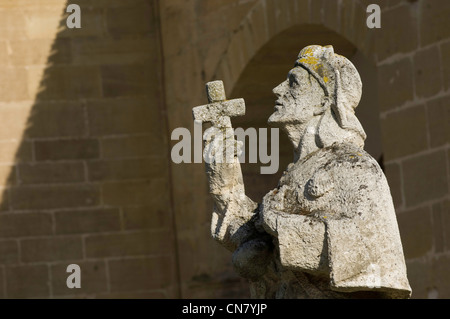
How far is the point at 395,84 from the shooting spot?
817 cm

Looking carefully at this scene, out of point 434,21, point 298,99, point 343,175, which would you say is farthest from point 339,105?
point 434,21

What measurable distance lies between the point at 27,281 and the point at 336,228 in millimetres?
7228

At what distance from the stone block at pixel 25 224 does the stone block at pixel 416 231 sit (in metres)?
4.05

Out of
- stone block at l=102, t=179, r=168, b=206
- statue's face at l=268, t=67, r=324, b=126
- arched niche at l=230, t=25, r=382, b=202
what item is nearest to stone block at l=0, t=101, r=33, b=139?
stone block at l=102, t=179, r=168, b=206

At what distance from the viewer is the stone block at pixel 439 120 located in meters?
7.70

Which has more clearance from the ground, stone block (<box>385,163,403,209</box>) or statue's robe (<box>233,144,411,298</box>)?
stone block (<box>385,163,403,209</box>)

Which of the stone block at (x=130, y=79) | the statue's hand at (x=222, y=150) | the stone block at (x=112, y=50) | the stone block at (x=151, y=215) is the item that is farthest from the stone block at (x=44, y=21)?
the statue's hand at (x=222, y=150)

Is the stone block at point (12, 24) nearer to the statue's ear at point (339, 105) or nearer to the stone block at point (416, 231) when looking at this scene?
the stone block at point (416, 231)

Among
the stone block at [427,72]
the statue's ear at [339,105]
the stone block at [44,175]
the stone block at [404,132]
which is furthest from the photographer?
the stone block at [44,175]

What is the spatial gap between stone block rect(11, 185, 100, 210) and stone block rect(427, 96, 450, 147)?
4.15 metres

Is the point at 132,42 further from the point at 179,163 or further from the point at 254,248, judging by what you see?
the point at 254,248

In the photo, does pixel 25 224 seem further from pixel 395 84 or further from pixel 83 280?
pixel 395 84

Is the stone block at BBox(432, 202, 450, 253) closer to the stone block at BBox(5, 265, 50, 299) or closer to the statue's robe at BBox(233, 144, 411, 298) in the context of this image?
the statue's robe at BBox(233, 144, 411, 298)

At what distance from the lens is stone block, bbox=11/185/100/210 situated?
11305 millimetres
